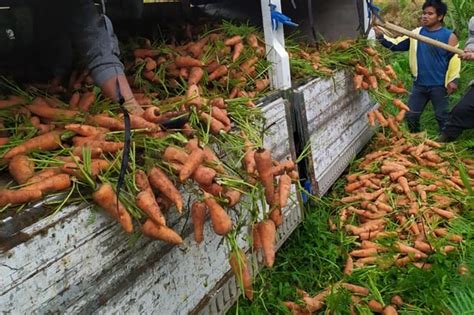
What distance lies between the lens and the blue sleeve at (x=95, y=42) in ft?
8.02

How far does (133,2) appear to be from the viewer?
427 centimetres

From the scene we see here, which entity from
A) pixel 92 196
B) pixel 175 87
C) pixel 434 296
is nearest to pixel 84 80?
pixel 175 87

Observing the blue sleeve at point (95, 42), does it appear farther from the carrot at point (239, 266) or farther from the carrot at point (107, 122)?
the carrot at point (239, 266)

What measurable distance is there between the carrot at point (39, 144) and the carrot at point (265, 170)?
2.75 feet

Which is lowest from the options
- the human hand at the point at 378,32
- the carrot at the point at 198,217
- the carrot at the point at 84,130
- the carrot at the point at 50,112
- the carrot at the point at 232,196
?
the human hand at the point at 378,32

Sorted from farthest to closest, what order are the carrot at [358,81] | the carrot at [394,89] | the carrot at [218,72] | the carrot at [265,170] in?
the carrot at [394,89] < the carrot at [358,81] < the carrot at [218,72] < the carrot at [265,170]

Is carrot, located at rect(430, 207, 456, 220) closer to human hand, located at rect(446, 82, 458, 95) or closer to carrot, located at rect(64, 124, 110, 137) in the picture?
human hand, located at rect(446, 82, 458, 95)

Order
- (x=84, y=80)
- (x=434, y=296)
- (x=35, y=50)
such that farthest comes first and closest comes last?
1. (x=35, y=50)
2. (x=84, y=80)
3. (x=434, y=296)

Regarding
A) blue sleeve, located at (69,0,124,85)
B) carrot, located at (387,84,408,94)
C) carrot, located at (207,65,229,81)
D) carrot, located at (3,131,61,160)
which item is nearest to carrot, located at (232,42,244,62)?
carrot, located at (207,65,229,81)

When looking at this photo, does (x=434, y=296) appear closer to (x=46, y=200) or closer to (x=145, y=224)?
(x=145, y=224)

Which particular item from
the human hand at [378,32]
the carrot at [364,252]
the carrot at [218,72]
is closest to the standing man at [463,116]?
the human hand at [378,32]

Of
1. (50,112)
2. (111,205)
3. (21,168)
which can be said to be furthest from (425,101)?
(21,168)

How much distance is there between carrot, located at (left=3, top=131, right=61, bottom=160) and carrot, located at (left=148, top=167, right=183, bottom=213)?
0.46 meters

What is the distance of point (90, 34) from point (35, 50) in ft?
3.87
